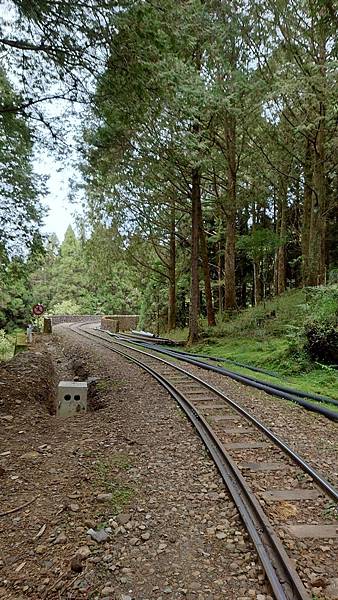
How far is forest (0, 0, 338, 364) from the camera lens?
714 cm

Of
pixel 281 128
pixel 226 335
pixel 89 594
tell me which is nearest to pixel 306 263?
pixel 226 335

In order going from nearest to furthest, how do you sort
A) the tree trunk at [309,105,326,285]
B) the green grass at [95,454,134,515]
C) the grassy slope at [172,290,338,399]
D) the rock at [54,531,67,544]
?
the rock at [54,531,67,544] < the green grass at [95,454,134,515] < the grassy slope at [172,290,338,399] < the tree trunk at [309,105,326,285]

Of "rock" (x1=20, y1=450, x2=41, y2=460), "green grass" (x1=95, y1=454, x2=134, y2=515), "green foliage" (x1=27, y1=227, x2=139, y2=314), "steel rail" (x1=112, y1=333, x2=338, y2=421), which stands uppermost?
"green foliage" (x1=27, y1=227, x2=139, y2=314)

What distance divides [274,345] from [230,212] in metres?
7.55

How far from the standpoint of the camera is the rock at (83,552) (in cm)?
365

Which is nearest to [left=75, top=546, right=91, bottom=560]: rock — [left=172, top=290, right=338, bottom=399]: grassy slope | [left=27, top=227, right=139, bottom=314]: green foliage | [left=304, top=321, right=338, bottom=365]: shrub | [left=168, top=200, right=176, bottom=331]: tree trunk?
[left=172, top=290, right=338, bottom=399]: grassy slope

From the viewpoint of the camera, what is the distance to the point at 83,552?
12.1ft

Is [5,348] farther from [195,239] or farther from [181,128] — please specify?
[181,128]

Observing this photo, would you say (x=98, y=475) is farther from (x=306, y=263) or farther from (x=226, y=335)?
(x=306, y=263)

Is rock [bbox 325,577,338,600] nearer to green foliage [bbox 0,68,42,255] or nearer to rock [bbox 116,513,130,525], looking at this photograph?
rock [bbox 116,513,130,525]

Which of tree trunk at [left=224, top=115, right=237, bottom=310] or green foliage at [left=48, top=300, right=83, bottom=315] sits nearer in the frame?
tree trunk at [left=224, top=115, right=237, bottom=310]

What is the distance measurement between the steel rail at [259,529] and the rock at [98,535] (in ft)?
4.48

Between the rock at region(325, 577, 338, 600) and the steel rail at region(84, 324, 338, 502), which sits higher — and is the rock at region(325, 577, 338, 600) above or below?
below

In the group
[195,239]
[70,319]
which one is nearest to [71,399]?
[195,239]
